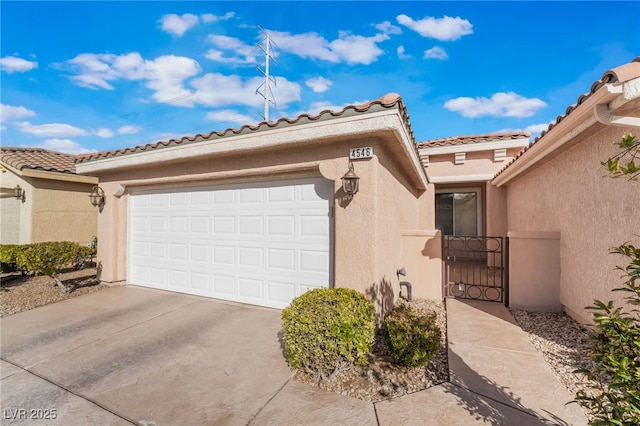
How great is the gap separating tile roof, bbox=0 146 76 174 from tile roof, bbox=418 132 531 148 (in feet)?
48.0

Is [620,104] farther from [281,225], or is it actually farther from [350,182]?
[281,225]

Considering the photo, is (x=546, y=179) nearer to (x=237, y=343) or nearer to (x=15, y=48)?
(x=237, y=343)

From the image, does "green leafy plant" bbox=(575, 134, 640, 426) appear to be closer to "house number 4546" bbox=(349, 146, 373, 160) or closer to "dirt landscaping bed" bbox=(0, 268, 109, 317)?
"house number 4546" bbox=(349, 146, 373, 160)

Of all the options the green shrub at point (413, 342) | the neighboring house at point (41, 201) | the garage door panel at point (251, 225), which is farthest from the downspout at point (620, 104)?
the neighboring house at point (41, 201)

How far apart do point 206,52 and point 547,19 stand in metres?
14.9

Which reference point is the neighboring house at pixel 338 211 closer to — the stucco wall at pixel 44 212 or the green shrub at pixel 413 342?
the green shrub at pixel 413 342

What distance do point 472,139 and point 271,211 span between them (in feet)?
27.3

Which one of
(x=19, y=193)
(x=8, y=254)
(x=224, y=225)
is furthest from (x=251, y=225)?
(x=19, y=193)

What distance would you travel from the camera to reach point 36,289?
26.2ft

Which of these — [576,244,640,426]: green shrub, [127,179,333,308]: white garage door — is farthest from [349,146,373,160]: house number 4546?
[576,244,640,426]: green shrub

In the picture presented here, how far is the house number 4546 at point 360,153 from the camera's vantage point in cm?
460

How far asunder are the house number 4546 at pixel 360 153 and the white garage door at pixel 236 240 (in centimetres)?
82

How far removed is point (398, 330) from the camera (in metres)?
3.82

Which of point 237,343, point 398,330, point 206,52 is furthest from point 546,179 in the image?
point 206,52
